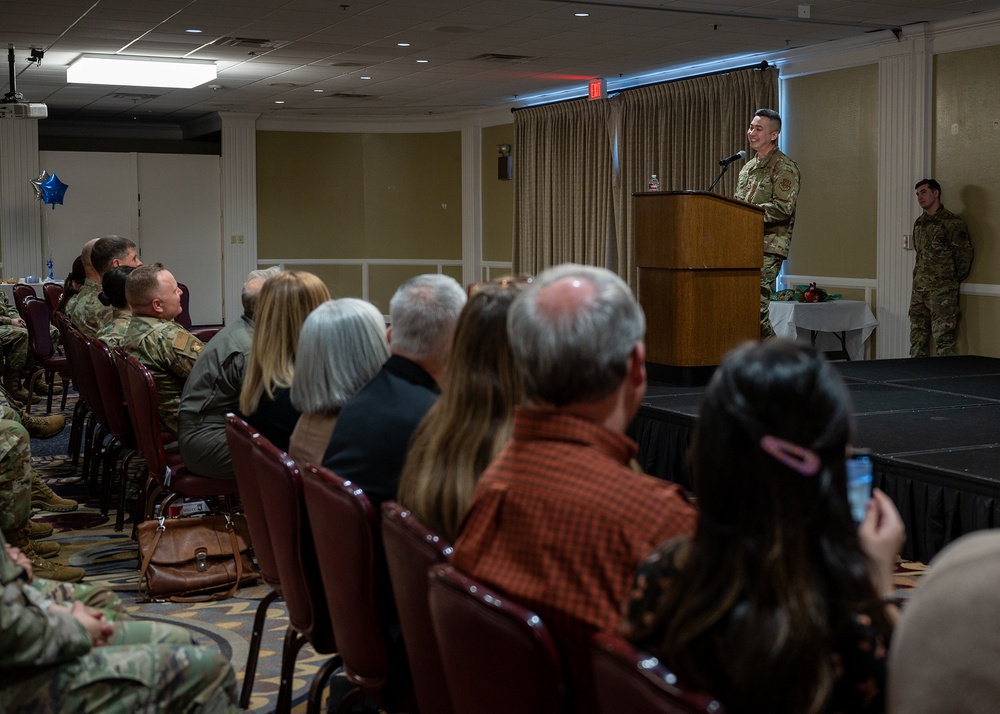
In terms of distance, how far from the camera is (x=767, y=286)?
21.0 feet

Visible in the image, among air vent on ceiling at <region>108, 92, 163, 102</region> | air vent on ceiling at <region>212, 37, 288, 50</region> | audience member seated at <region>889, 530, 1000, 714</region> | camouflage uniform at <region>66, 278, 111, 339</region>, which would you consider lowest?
audience member seated at <region>889, 530, 1000, 714</region>

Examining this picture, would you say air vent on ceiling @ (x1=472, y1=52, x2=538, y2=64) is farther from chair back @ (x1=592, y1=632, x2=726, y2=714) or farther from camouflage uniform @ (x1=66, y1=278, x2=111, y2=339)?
chair back @ (x1=592, y1=632, x2=726, y2=714)

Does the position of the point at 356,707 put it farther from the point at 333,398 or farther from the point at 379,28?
the point at 379,28

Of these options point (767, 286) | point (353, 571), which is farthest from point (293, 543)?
point (767, 286)

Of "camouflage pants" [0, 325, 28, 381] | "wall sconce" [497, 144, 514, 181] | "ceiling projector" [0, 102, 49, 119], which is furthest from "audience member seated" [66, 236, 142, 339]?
"wall sconce" [497, 144, 514, 181]

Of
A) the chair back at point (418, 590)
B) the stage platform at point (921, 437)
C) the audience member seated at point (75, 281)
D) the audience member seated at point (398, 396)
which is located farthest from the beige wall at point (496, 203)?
the chair back at point (418, 590)

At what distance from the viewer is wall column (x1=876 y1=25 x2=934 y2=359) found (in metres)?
8.42

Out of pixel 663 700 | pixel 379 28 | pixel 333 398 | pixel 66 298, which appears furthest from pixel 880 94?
pixel 663 700

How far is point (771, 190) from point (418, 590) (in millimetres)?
5309

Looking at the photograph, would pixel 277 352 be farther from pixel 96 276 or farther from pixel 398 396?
pixel 96 276

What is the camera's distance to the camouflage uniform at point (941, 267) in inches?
319

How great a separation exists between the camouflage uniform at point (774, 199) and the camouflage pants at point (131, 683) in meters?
4.89

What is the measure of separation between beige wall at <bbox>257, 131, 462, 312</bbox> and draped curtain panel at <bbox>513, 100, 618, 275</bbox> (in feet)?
6.52

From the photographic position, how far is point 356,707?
291cm
